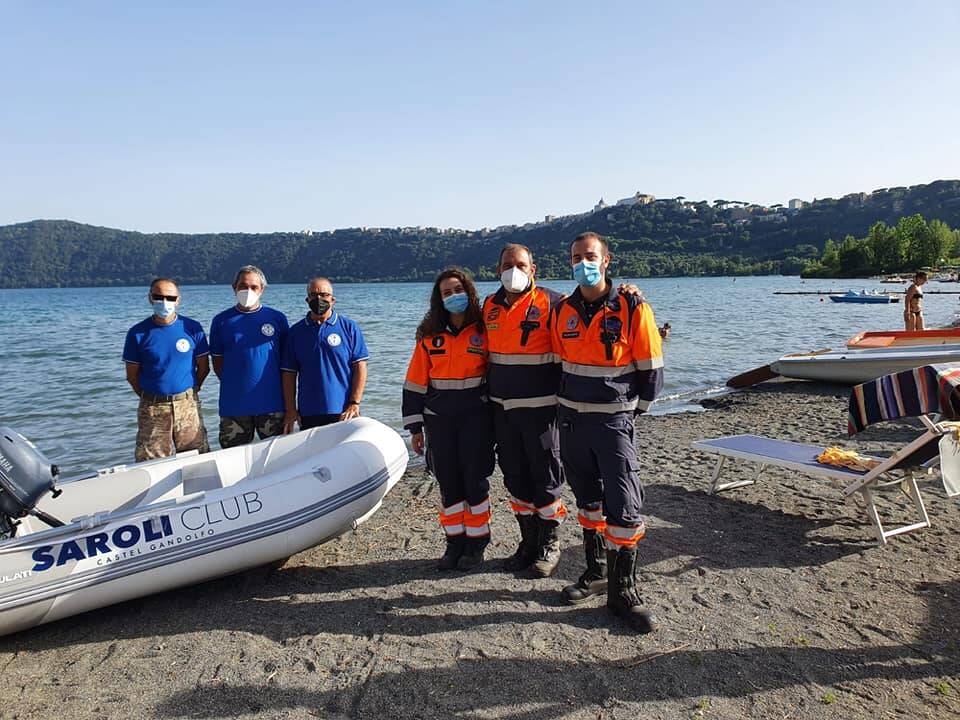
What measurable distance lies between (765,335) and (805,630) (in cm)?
2096

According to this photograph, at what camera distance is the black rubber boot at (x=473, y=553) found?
12.7 feet

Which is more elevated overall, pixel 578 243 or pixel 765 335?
pixel 578 243

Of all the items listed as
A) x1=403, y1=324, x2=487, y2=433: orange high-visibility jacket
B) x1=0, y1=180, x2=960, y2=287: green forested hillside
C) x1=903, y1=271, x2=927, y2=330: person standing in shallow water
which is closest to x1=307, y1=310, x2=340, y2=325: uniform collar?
x1=403, y1=324, x2=487, y2=433: orange high-visibility jacket

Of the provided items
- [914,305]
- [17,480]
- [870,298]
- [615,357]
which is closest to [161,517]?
[17,480]

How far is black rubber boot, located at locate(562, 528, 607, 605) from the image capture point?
335cm

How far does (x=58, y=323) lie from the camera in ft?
113

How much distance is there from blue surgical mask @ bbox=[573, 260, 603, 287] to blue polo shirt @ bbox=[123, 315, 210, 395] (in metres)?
2.82

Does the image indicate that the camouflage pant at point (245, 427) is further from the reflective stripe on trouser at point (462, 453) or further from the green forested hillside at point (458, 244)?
the green forested hillside at point (458, 244)

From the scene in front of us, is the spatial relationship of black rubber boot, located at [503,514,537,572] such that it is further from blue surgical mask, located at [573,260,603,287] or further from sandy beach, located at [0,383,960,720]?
blue surgical mask, located at [573,260,603,287]

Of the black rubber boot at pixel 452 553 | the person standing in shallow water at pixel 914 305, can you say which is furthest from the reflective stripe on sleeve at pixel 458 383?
the person standing in shallow water at pixel 914 305

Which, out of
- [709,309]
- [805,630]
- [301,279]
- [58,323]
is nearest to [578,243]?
[805,630]

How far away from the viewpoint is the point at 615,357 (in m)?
3.09

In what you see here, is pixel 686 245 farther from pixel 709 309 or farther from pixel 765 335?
pixel 765 335

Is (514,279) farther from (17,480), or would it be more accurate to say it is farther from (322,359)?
(17,480)
